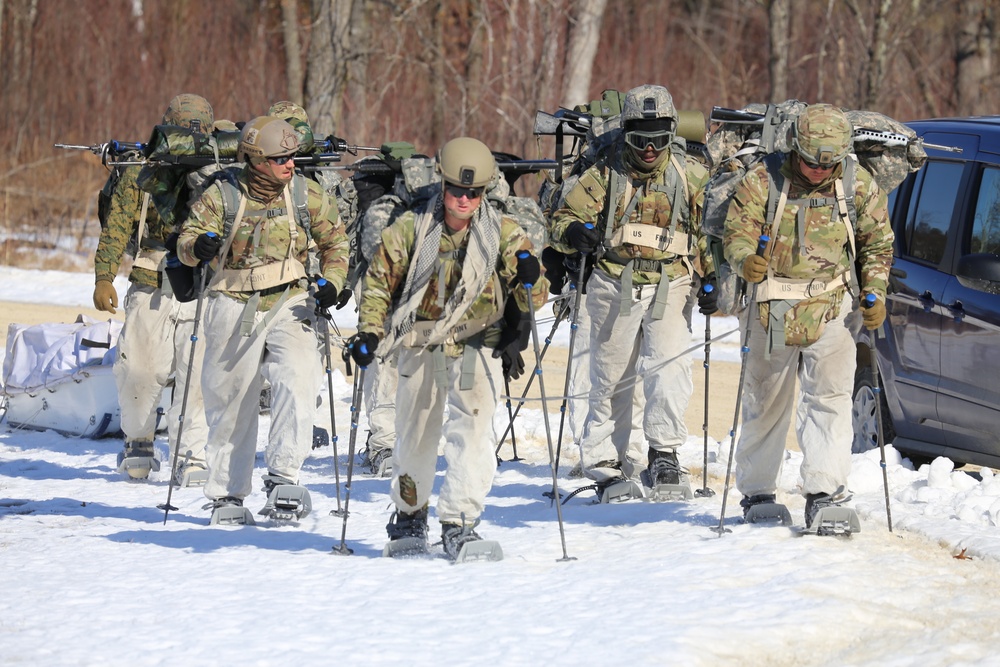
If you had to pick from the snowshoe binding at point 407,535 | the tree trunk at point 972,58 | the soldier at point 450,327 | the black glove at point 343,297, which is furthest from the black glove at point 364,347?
the tree trunk at point 972,58

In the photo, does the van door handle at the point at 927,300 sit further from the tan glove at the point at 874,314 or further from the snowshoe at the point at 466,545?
the snowshoe at the point at 466,545

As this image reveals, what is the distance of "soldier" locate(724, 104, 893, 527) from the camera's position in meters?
7.62

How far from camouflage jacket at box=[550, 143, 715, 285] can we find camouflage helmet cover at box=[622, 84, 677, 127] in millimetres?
326

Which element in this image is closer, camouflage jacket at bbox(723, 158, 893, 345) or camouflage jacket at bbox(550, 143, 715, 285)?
camouflage jacket at bbox(723, 158, 893, 345)

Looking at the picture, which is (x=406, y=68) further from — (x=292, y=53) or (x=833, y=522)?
(x=833, y=522)

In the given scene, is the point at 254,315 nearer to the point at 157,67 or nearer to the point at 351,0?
the point at 351,0

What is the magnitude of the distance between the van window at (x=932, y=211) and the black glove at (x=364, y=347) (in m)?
3.84

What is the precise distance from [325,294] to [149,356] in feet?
8.54

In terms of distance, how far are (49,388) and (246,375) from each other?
3574mm

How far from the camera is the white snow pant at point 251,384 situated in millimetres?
8391

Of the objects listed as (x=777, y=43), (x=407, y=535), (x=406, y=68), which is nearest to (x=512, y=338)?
(x=407, y=535)

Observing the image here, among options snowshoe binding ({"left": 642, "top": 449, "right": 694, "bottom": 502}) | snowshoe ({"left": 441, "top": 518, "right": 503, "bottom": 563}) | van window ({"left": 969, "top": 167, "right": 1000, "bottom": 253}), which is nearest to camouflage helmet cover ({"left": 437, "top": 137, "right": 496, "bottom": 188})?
snowshoe ({"left": 441, "top": 518, "right": 503, "bottom": 563})

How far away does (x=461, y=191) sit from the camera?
702 cm

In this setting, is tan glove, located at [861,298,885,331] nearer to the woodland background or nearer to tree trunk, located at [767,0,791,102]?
the woodland background
